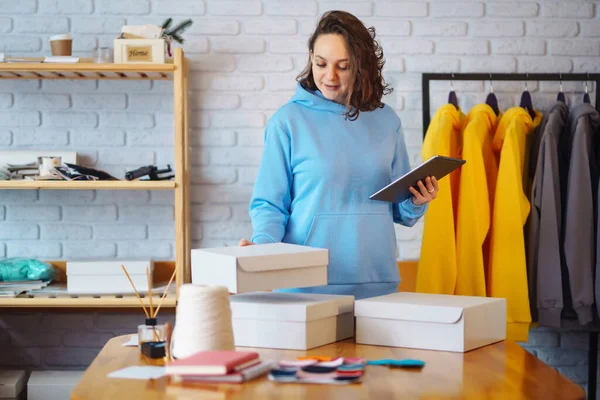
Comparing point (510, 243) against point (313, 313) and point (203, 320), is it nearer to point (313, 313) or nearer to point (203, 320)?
point (313, 313)

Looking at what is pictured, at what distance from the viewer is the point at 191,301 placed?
1.41 meters

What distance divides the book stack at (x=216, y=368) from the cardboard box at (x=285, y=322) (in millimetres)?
195

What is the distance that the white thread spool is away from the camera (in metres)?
1.41

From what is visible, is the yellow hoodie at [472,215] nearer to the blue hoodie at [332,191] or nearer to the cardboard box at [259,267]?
the blue hoodie at [332,191]

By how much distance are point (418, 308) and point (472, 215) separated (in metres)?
1.38

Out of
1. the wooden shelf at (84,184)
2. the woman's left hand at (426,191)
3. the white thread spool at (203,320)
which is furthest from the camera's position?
the wooden shelf at (84,184)

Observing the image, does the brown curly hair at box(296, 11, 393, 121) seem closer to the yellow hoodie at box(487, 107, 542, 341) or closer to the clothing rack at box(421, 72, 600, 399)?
the yellow hoodie at box(487, 107, 542, 341)

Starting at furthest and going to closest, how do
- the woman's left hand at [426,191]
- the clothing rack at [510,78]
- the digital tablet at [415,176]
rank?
the clothing rack at [510,78] → the woman's left hand at [426,191] → the digital tablet at [415,176]

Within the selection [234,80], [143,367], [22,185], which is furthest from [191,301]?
[234,80]

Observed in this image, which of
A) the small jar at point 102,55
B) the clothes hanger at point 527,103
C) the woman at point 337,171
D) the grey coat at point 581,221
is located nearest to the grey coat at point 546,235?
the grey coat at point 581,221

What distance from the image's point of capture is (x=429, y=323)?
1.58 meters

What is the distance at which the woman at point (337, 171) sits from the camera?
6.84 feet

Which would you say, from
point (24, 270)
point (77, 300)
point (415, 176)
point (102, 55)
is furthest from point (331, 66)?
point (24, 270)

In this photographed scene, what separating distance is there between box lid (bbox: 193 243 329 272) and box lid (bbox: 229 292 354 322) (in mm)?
77
